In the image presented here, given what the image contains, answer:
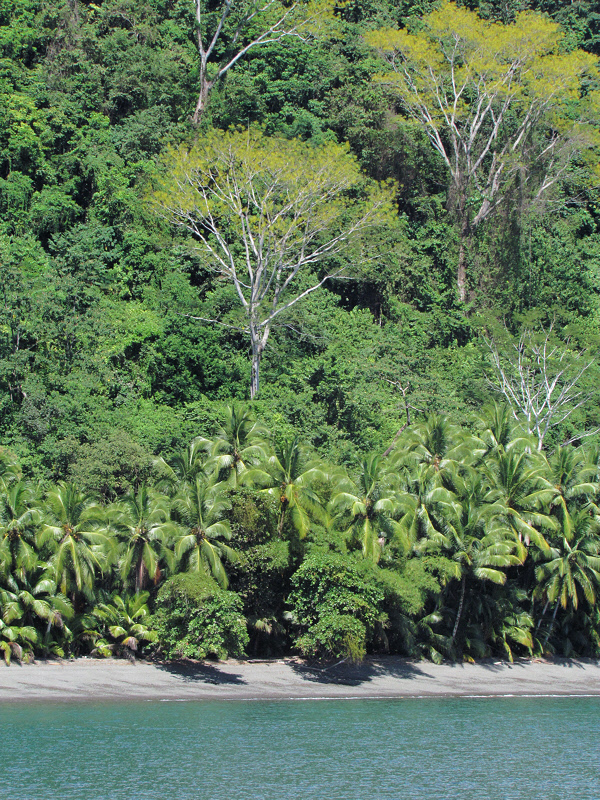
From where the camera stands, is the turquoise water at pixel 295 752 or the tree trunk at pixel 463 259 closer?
the turquoise water at pixel 295 752

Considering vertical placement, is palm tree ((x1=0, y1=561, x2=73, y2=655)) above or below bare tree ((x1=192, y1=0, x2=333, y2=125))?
below

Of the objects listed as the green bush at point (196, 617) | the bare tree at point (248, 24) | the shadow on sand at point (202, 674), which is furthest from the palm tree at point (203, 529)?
the bare tree at point (248, 24)

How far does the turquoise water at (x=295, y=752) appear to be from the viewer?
20.6 metres

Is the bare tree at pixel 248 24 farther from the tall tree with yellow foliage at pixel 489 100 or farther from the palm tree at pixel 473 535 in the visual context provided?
the palm tree at pixel 473 535

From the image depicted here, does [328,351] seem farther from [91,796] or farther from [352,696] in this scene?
[91,796]

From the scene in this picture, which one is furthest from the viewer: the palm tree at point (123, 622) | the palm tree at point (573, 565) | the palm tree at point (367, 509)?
the palm tree at point (573, 565)

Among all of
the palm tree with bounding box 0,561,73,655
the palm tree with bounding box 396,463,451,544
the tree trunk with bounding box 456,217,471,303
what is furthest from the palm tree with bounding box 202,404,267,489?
the tree trunk with bounding box 456,217,471,303

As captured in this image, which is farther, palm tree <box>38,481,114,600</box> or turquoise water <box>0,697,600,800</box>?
palm tree <box>38,481,114,600</box>

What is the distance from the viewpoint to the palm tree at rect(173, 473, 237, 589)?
27875 millimetres

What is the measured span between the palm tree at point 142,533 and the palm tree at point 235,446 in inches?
97.6

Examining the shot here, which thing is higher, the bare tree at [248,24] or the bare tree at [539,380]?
the bare tree at [248,24]

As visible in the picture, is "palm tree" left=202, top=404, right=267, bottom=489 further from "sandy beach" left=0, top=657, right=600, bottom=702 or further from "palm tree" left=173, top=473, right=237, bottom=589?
"sandy beach" left=0, top=657, right=600, bottom=702

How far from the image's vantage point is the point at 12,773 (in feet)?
67.7

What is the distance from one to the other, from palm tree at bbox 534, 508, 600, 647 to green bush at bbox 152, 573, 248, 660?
1205 cm
